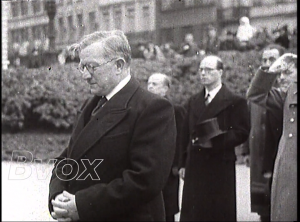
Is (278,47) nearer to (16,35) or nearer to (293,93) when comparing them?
(293,93)

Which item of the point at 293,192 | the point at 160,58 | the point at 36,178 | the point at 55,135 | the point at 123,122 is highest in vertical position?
the point at 160,58

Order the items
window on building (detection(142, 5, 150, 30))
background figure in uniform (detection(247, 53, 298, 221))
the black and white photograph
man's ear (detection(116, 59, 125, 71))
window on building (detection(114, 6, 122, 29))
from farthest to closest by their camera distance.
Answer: background figure in uniform (detection(247, 53, 298, 221))
window on building (detection(142, 5, 150, 30))
window on building (detection(114, 6, 122, 29))
the black and white photograph
man's ear (detection(116, 59, 125, 71))

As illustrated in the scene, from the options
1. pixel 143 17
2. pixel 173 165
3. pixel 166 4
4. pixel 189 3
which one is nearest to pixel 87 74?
pixel 143 17

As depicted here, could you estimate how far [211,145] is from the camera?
3088 mm

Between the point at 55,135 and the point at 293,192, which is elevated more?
the point at 55,135

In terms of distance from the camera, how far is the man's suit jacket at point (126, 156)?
1891 millimetres

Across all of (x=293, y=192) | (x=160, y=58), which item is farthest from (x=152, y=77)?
(x=293, y=192)

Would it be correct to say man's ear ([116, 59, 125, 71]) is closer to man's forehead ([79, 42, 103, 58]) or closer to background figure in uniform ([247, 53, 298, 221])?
man's forehead ([79, 42, 103, 58])

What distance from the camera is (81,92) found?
2.59 meters

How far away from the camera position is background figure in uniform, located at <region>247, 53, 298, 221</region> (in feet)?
9.13

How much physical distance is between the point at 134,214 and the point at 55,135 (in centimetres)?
95

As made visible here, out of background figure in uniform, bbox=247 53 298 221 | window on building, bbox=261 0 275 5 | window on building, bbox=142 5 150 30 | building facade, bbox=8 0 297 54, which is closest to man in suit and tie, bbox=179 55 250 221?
background figure in uniform, bbox=247 53 298 221

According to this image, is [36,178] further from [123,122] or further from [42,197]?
[123,122]

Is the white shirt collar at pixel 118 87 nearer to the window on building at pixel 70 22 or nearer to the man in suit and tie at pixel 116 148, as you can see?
the man in suit and tie at pixel 116 148
